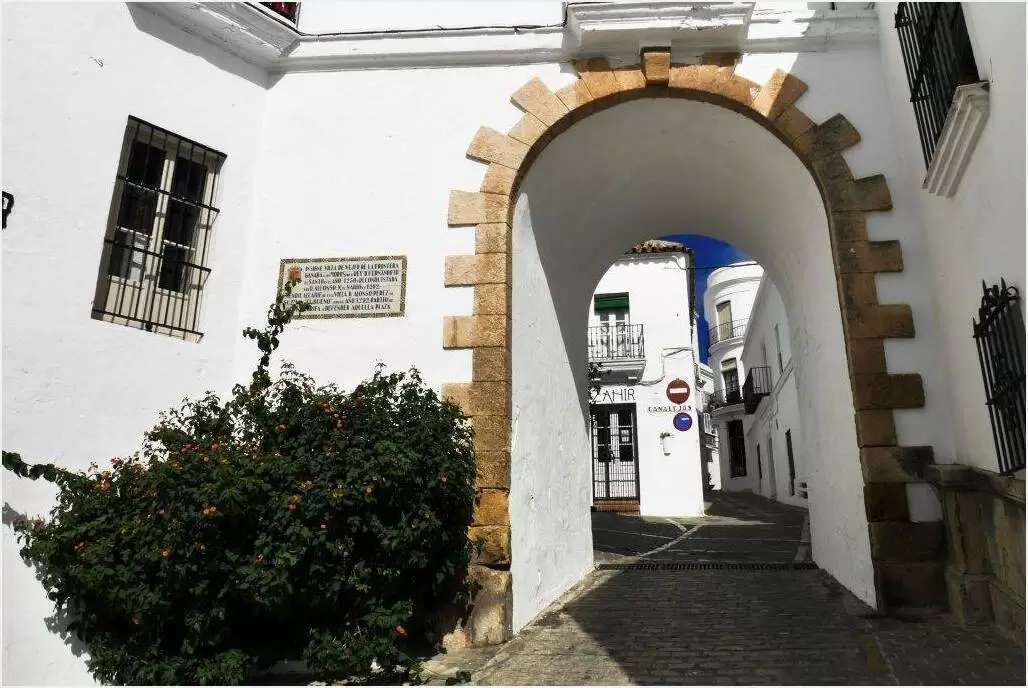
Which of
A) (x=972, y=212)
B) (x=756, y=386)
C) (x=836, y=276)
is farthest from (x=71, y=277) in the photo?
(x=756, y=386)

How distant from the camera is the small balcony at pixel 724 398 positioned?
1077 inches

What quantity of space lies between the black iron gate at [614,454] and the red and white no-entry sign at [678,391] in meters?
0.94

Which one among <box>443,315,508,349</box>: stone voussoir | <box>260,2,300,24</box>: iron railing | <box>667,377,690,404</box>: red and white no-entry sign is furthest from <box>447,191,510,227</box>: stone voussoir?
<box>667,377,690,404</box>: red and white no-entry sign

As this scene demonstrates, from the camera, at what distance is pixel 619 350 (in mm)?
15812

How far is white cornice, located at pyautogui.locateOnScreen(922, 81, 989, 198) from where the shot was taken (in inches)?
144

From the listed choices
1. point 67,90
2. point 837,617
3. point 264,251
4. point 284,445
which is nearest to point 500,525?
point 284,445

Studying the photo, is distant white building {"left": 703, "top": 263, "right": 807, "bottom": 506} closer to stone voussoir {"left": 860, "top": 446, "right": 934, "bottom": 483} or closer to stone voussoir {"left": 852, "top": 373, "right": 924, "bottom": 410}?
stone voussoir {"left": 852, "top": 373, "right": 924, "bottom": 410}

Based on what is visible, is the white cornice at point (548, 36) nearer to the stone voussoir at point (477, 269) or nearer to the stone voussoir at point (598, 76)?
the stone voussoir at point (598, 76)

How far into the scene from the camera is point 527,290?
18.9ft

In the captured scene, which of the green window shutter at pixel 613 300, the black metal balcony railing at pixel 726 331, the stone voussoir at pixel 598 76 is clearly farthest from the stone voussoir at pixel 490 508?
the black metal balcony railing at pixel 726 331

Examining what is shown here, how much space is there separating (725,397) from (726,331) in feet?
8.81

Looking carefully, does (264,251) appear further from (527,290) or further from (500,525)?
(500,525)

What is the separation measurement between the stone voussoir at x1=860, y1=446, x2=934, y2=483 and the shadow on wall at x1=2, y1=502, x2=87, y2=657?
5061 millimetres

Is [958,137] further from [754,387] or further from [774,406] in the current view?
[754,387]
